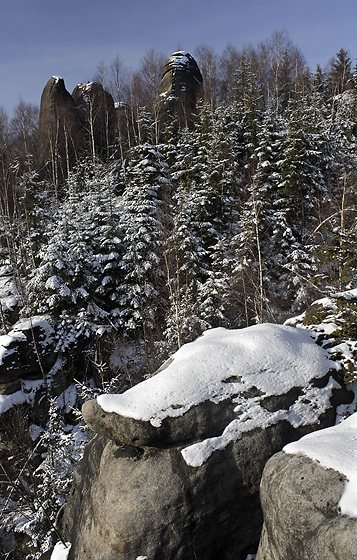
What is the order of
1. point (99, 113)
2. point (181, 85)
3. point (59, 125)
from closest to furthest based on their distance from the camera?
point (59, 125), point (99, 113), point (181, 85)

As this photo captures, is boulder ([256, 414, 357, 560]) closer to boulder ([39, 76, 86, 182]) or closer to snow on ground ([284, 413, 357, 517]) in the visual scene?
snow on ground ([284, 413, 357, 517])

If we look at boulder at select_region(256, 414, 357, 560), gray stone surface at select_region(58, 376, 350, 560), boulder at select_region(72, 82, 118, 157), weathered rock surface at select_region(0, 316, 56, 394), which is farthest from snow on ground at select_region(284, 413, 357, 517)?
boulder at select_region(72, 82, 118, 157)

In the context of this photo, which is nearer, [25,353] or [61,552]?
[61,552]

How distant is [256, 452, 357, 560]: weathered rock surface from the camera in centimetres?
241

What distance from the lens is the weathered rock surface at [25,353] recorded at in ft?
37.7

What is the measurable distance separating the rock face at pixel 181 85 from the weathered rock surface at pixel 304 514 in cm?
3106

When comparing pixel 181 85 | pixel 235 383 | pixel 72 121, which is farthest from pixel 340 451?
pixel 181 85

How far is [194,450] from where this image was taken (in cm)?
396

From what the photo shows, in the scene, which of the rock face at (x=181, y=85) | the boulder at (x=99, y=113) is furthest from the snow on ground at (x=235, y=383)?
the boulder at (x=99, y=113)

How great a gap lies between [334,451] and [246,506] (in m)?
1.70

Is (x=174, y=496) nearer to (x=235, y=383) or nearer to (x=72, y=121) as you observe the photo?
(x=235, y=383)

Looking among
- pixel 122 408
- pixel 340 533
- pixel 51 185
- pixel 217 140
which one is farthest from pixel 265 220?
pixel 51 185

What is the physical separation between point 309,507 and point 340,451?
527 millimetres

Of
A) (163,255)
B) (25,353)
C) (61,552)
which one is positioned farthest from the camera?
(163,255)
